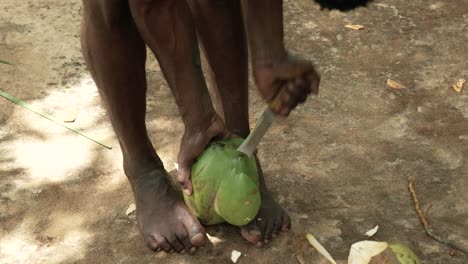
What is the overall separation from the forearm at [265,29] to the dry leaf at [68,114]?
63.8 inches

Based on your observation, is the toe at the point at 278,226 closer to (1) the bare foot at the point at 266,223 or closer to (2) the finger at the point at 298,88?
(1) the bare foot at the point at 266,223

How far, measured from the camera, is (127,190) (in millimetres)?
3141

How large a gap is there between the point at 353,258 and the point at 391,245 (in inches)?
5.8

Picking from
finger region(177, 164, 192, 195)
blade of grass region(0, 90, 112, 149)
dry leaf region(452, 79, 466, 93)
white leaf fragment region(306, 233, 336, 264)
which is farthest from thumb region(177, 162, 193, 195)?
dry leaf region(452, 79, 466, 93)

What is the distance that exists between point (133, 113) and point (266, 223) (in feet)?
2.07

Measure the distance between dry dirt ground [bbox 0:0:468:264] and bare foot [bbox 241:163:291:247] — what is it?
0.04 meters

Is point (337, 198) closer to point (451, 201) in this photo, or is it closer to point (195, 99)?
point (451, 201)

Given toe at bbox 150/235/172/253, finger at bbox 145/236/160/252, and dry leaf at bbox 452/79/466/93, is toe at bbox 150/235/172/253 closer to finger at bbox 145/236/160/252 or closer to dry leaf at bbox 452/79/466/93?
finger at bbox 145/236/160/252

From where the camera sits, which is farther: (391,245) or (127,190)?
(127,190)

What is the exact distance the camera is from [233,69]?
2674 mm

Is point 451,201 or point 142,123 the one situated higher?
point 142,123

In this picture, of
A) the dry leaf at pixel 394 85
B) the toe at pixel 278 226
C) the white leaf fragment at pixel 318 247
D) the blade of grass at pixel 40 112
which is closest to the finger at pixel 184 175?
the toe at pixel 278 226

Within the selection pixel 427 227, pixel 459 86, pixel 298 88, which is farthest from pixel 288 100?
pixel 459 86

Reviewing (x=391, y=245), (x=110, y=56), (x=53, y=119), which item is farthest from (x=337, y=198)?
(x=53, y=119)
